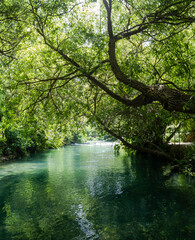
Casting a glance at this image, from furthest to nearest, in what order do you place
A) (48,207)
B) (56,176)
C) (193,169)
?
(56,176), (193,169), (48,207)

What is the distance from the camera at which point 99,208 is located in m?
8.42

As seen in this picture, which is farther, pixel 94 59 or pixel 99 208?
pixel 99 208

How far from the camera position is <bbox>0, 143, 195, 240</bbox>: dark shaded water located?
6398 millimetres

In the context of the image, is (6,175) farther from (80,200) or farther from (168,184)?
(168,184)

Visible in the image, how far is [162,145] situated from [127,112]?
9.41 m

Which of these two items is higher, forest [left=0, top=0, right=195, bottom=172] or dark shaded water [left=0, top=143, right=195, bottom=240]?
forest [left=0, top=0, right=195, bottom=172]

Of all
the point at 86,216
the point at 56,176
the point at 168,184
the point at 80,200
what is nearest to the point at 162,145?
the point at 168,184

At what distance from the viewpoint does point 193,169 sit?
1340 centimetres

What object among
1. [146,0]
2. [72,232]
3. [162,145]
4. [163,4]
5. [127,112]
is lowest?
[72,232]

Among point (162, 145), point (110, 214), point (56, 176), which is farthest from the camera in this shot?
point (162, 145)

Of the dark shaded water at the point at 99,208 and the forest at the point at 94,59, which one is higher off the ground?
the forest at the point at 94,59

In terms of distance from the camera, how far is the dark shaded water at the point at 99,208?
6.40 meters

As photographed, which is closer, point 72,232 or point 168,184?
point 72,232

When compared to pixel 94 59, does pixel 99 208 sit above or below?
below
